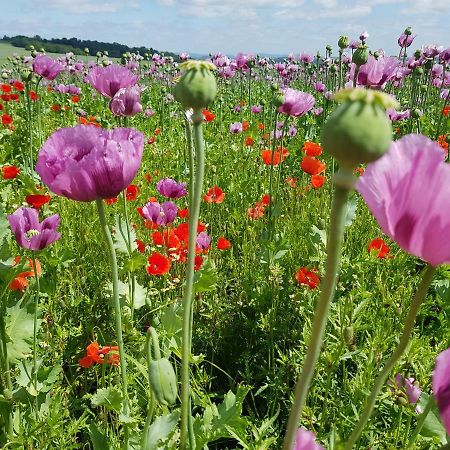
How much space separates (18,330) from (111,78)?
3.43 feet

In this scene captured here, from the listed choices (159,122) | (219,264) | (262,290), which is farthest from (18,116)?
(262,290)

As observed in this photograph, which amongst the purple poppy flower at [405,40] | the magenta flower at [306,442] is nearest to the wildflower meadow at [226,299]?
the magenta flower at [306,442]

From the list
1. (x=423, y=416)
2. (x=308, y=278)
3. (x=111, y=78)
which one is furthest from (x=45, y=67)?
(x=423, y=416)

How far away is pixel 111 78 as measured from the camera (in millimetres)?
→ 2102

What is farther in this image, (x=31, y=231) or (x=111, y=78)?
(x=111, y=78)

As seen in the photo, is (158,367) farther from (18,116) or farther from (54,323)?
(18,116)

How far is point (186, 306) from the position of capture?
0.83 metres

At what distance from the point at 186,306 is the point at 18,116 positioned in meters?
5.13

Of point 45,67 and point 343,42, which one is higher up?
point 343,42

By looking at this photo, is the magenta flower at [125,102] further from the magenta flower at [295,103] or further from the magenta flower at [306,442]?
the magenta flower at [306,442]

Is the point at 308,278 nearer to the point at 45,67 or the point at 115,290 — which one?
the point at 115,290

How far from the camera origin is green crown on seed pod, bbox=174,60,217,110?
2.59 feet

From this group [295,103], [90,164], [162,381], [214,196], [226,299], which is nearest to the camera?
[162,381]

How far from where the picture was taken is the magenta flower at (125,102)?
2066 mm
